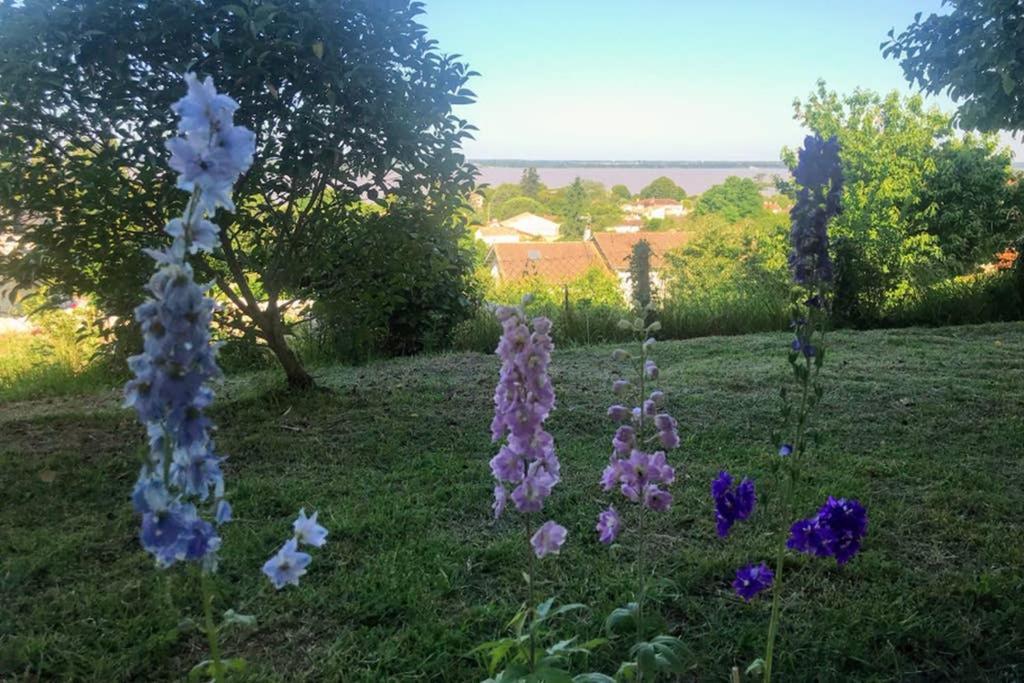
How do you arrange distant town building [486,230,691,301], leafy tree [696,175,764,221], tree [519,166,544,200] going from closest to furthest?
1. distant town building [486,230,691,301]
2. leafy tree [696,175,764,221]
3. tree [519,166,544,200]

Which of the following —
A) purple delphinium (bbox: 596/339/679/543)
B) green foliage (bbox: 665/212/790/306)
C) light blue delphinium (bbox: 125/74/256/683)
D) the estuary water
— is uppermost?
the estuary water

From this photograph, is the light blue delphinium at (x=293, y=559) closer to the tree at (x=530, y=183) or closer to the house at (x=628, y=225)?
the house at (x=628, y=225)

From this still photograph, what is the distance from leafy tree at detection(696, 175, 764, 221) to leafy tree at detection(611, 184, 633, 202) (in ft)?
9.35

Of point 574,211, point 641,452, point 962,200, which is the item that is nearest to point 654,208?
point 574,211

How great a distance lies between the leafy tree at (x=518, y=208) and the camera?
18.6m

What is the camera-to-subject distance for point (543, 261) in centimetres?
1062

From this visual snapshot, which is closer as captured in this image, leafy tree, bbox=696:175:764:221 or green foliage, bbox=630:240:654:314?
green foliage, bbox=630:240:654:314

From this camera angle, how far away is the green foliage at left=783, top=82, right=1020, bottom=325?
33.2 ft

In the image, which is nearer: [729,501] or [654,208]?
[729,501]

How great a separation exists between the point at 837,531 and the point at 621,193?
20.6 m

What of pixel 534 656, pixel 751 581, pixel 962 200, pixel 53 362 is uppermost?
pixel 962 200

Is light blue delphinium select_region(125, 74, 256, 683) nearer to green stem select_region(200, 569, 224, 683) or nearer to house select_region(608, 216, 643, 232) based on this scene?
green stem select_region(200, 569, 224, 683)

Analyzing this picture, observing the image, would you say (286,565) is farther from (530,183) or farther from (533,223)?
(530,183)

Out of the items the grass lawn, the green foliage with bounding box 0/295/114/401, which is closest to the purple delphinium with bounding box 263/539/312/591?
the grass lawn
